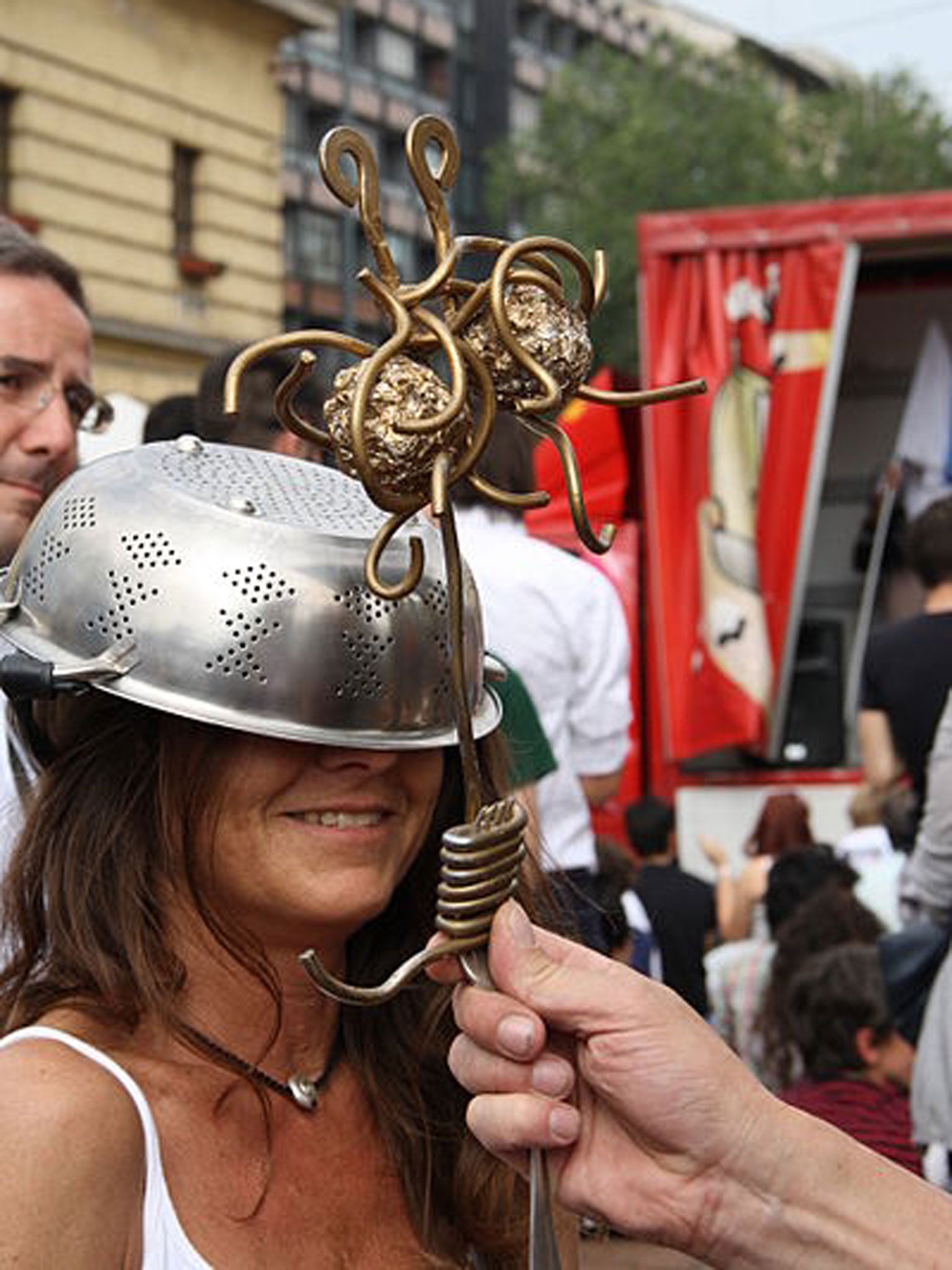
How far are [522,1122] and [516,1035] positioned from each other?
7 centimetres

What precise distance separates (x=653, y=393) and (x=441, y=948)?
394mm

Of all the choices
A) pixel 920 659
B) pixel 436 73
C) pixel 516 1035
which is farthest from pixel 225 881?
pixel 436 73

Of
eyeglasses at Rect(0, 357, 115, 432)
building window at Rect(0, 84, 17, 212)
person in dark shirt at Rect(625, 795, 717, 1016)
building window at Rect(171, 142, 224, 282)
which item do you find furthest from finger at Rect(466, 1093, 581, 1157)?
building window at Rect(171, 142, 224, 282)

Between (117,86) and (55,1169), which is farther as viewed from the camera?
(117,86)

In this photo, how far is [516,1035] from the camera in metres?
1.31

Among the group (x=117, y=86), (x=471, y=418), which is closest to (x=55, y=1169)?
(x=471, y=418)

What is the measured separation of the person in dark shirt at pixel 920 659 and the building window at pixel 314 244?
36.6 m

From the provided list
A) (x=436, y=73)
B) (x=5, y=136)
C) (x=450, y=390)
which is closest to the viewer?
(x=450, y=390)

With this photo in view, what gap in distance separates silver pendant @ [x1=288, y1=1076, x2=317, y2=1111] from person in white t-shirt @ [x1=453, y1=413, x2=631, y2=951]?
171 cm

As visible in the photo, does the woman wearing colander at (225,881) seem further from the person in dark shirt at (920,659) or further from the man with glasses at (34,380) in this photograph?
the person in dark shirt at (920,659)

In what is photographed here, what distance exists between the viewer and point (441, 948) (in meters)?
1.30

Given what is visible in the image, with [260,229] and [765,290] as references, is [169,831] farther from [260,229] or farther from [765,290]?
[260,229]

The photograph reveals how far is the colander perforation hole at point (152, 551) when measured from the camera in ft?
4.97

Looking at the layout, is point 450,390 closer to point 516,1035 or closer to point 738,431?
point 516,1035
